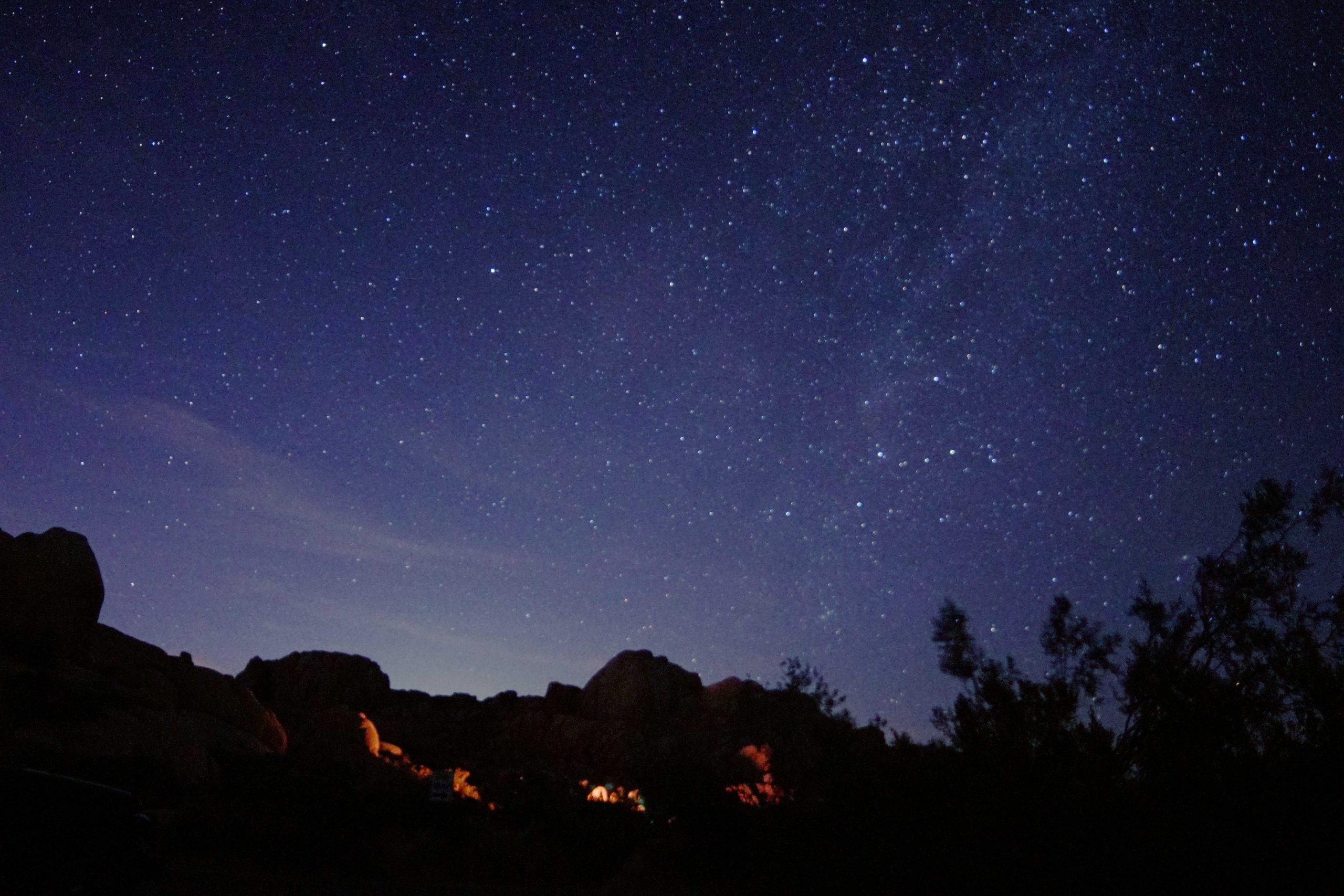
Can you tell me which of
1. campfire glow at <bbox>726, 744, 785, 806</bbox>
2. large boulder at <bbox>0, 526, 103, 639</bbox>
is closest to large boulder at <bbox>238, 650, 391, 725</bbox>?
large boulder at <bbox>0, 526, 103, 639</bbox>

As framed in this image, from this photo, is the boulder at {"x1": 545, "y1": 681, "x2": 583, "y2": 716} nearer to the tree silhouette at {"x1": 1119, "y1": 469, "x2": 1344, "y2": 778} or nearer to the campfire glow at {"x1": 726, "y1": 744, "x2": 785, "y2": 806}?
the campfire glow at {"x1": 726, "y1": 744, "x2": 785, "y2": 806}

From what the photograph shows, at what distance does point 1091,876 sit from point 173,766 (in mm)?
20187

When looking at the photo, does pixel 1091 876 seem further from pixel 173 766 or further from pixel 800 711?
pixel 173 766

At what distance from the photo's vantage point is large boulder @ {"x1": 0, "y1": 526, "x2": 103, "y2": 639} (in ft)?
72.7

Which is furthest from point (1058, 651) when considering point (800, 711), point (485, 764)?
point (485, 764)

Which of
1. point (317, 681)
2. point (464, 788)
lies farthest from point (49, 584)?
point (317, 681)

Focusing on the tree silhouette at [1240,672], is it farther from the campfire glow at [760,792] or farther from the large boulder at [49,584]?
the large boulder at [49,584]

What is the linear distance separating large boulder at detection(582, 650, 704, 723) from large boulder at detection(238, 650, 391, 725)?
13465 millimetres

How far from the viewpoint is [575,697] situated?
48531 millimetres

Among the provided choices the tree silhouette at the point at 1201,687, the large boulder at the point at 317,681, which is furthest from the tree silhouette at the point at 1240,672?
the large boulder at the point at 317,681

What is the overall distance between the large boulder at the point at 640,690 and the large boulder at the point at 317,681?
1347 centimetres

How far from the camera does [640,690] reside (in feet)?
151

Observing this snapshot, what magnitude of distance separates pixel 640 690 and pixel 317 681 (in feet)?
64.8

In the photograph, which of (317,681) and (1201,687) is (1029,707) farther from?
(317,681)
